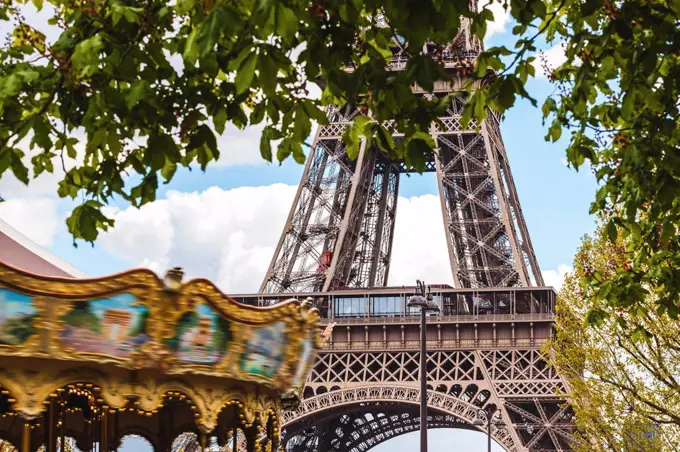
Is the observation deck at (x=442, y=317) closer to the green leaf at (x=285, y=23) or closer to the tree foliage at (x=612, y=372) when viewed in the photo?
the tree foliage at (x=612, y=372)

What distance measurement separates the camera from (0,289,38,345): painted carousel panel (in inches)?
510

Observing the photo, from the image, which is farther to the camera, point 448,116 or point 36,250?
point 448,116

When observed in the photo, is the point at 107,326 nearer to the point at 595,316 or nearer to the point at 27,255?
the point at 27,255

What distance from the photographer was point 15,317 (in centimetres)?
1312

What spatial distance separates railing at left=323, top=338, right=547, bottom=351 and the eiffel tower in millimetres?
50

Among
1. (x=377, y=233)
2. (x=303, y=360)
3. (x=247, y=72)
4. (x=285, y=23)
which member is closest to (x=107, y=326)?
(x=303, y=360)

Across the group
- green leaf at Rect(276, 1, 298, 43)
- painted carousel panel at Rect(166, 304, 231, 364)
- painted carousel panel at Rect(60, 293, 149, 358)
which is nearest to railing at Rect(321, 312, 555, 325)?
painted carousel panel at Rect(166, 304, 231, 364)

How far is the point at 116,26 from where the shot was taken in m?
7.69

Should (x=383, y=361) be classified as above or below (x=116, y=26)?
above

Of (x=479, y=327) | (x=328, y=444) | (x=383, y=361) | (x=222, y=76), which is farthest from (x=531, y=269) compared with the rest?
(x=222, y=76)

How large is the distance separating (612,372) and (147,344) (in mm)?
14852

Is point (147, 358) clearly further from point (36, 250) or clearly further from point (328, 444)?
point (328, 444)

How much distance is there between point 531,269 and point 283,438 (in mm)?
14047

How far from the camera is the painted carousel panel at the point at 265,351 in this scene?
1588cm
